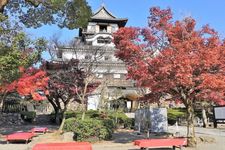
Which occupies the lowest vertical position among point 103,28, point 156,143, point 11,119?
point 156,143

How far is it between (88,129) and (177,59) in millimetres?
6656

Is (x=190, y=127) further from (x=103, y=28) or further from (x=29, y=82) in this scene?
(x=103, y=28)

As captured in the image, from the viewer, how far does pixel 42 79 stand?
94.5ft

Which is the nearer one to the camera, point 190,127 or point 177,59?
point 177,59

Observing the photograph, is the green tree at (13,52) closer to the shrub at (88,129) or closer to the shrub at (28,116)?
the shrub at (88,129)

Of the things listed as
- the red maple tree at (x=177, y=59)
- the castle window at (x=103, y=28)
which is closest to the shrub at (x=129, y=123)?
the red maple tree at (x=177, y=59)

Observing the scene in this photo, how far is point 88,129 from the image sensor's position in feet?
60.8

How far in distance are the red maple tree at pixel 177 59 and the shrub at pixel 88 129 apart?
364cm

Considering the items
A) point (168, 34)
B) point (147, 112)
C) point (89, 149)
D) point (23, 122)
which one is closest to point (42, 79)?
point (147, 112)

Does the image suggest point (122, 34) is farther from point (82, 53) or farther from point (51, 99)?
point (82, 53)

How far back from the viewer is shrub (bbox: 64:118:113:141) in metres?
18.6

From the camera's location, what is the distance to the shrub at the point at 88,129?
18562 mm

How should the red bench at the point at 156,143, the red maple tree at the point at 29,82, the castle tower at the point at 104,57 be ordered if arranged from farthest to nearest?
the castle tower at the point at 104,57
the red maple tree at the point at 29,82
the red bench at the point at 156,143

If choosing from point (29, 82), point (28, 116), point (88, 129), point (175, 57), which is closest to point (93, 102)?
point (28, 116)
